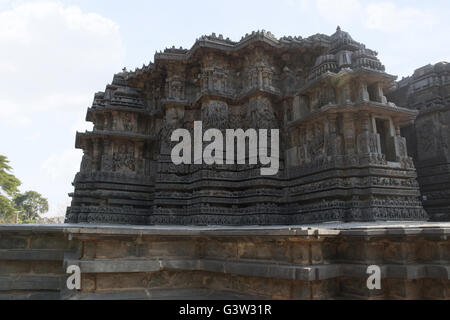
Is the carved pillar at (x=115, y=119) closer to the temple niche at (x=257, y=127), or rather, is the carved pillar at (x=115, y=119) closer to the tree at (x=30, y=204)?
the temple niche at (x=257, y=127)

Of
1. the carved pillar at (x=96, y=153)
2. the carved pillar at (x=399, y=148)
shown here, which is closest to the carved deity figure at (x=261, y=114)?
the carved pillar at (x=399, y=148)

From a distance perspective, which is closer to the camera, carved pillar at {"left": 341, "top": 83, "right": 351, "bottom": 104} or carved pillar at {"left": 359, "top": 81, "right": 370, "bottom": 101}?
carved pillar at {"left": 359, "top": 81, "right": 370, "bottom": 101}

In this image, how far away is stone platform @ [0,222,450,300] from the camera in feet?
15.7

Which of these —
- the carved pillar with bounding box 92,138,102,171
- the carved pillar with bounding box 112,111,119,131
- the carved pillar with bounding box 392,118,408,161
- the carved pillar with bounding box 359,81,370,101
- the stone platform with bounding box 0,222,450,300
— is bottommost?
the stone platform with bounding box 0,222,450,300

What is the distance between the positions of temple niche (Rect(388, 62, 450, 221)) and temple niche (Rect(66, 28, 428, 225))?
1.60 feet

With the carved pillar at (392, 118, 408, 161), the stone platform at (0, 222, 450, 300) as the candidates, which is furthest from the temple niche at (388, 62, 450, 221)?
the stone platform at (0, 222, 450, 300)

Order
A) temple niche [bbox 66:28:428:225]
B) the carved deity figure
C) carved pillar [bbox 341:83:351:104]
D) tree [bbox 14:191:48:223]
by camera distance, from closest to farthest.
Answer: temple niche [bbox 66:28:428:225] < carved pillar [bbox 341:83:351:104] < the carved deity figure < tree [bbox 14:191:48:223]

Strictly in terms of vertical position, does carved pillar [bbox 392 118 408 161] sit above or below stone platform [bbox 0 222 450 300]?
above

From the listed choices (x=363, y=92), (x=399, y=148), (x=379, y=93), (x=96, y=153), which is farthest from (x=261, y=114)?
(x=96, y=153)

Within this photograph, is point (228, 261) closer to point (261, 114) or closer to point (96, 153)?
point (261, 114)

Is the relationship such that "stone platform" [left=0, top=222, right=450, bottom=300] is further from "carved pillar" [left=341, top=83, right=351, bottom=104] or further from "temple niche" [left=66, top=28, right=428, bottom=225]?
"carved pillar" [left=341, top=83, right=351, bottom=104]

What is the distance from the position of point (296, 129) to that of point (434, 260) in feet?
29.9

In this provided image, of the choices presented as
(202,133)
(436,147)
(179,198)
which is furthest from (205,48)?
(436,147)

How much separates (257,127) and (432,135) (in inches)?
320
